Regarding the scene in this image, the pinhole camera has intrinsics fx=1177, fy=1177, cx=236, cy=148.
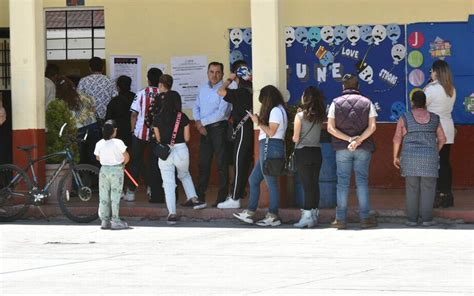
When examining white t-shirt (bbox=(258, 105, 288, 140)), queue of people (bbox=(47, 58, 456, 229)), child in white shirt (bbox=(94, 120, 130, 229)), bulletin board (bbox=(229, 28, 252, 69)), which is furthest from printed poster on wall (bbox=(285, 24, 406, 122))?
child in white shirt (bbox=(94, 120, 130, 229))

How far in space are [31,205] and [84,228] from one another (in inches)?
48.5

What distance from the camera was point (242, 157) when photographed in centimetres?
1545

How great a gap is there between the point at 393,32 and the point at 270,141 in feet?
12.2

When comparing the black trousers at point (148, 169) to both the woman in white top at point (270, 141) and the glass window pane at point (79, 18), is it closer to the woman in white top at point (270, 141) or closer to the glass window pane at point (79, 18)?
the woman in white top at point (270, 141)

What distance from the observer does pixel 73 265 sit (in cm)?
1198

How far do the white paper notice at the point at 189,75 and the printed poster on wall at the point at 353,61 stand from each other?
1.38m

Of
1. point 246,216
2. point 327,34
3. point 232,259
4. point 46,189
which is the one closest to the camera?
point 232,259

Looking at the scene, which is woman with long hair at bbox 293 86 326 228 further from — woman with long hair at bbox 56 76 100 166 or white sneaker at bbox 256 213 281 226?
woman with long hair at bbox 56 76 100 166

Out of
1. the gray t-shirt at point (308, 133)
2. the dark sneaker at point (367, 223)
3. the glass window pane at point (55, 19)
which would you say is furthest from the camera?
the glass window pane at point (55, 19)

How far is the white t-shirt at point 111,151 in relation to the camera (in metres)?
14.7

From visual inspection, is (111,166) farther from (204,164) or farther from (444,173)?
(444,173)

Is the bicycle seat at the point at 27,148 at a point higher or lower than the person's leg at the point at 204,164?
higher

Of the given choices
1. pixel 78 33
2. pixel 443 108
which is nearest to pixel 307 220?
pixel 443 108

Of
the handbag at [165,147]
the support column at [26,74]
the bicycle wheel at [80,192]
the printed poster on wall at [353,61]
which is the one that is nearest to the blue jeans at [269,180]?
the handbag at [165,147]
